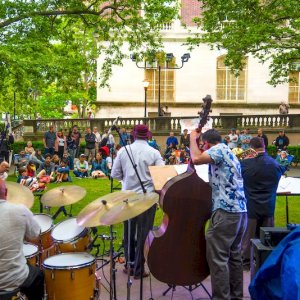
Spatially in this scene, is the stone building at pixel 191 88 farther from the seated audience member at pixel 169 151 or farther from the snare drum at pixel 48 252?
the snare drum at pixel 48 252

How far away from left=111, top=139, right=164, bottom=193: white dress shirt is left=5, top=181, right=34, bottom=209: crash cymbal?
4.85 ft

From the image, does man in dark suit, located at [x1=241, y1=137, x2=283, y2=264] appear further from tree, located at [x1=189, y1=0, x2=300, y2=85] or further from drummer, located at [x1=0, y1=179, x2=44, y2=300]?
tree, located at [x1=189, y1=0, x2=300, y2=85]

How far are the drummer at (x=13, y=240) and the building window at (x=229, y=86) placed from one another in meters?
31.3

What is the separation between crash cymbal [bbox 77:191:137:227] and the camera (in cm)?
505

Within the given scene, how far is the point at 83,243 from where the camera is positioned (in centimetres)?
623

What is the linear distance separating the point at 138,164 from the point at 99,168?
1214 cm

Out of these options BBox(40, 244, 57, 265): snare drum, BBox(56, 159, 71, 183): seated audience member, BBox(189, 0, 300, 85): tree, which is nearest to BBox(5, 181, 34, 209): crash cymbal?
BBox(40, 244, 57, 265): snare drum

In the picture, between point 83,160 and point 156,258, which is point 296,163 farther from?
point 156,258

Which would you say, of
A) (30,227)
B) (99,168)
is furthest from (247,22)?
(30,227)

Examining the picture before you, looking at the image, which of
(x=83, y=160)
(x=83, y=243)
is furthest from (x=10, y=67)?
(x=83, y=243)

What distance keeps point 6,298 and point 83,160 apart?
14.8m

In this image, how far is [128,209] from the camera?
5023 mm

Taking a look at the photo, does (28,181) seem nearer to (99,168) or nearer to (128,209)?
(99,168)

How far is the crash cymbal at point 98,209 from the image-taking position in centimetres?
505
